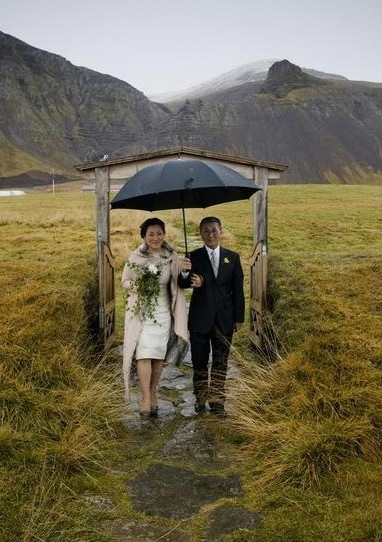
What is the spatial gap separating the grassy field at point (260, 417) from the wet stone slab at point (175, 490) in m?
0.14

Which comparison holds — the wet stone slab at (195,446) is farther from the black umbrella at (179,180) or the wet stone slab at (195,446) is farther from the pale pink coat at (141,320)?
the black umbrella at (179,180)

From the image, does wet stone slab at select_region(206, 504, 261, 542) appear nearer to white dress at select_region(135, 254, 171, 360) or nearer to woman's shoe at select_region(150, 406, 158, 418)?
woman's shoe at select_region(150, 406, 158, 418)

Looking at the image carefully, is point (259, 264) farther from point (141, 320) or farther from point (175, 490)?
point (175, 490)

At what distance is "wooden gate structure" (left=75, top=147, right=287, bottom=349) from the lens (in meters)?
8.95

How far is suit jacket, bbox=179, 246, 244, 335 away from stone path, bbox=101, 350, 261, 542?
1.03 m

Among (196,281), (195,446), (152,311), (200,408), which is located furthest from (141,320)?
(195,446)

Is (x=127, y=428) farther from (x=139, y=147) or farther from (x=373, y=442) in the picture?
(x=139, y=147)

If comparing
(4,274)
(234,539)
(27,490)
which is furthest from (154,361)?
(4,274)

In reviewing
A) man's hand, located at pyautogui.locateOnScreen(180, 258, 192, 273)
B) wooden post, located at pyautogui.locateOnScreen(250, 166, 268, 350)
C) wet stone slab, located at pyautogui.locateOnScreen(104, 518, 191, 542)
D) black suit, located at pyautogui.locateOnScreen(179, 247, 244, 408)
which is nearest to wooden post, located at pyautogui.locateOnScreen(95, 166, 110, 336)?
wooden post, located at pyautogui.locateOnScreen(250, 166, 268, 350)

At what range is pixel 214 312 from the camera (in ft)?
21.5

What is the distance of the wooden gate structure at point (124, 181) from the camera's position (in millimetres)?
8953

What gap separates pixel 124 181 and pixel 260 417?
4774mm

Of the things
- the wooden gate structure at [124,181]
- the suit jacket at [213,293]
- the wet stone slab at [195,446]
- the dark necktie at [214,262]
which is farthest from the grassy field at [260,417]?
the dark necktie at [214,262]

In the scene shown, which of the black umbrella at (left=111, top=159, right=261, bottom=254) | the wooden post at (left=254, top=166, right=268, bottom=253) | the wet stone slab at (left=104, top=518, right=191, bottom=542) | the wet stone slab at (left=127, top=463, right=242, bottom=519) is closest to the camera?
the wet stone slab at (left=104, top=518, right=191, bottom=542)
